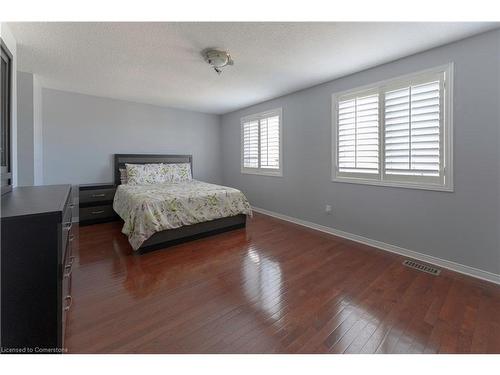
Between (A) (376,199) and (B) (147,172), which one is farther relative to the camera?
(B) (147,172)

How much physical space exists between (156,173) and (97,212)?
1.19 m

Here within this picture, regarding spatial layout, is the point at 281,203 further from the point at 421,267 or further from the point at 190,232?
the point at 421,267

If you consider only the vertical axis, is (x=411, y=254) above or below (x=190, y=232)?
below

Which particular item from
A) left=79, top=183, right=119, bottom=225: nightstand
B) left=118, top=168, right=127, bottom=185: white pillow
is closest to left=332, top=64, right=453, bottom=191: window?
left=118, top=168, right=127, bottom=185: white pillow

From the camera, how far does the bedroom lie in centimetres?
146

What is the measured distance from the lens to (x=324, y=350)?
1.39m

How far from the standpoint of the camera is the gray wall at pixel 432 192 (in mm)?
2154

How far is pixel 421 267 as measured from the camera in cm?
246

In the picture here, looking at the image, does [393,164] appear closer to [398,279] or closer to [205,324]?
[398,279]

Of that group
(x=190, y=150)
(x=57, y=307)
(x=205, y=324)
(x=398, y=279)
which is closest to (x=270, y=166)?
(x=190, y=150)

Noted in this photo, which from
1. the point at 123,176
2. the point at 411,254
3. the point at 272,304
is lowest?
the point at 272,304

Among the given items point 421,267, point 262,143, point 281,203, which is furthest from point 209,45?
point 421,267
